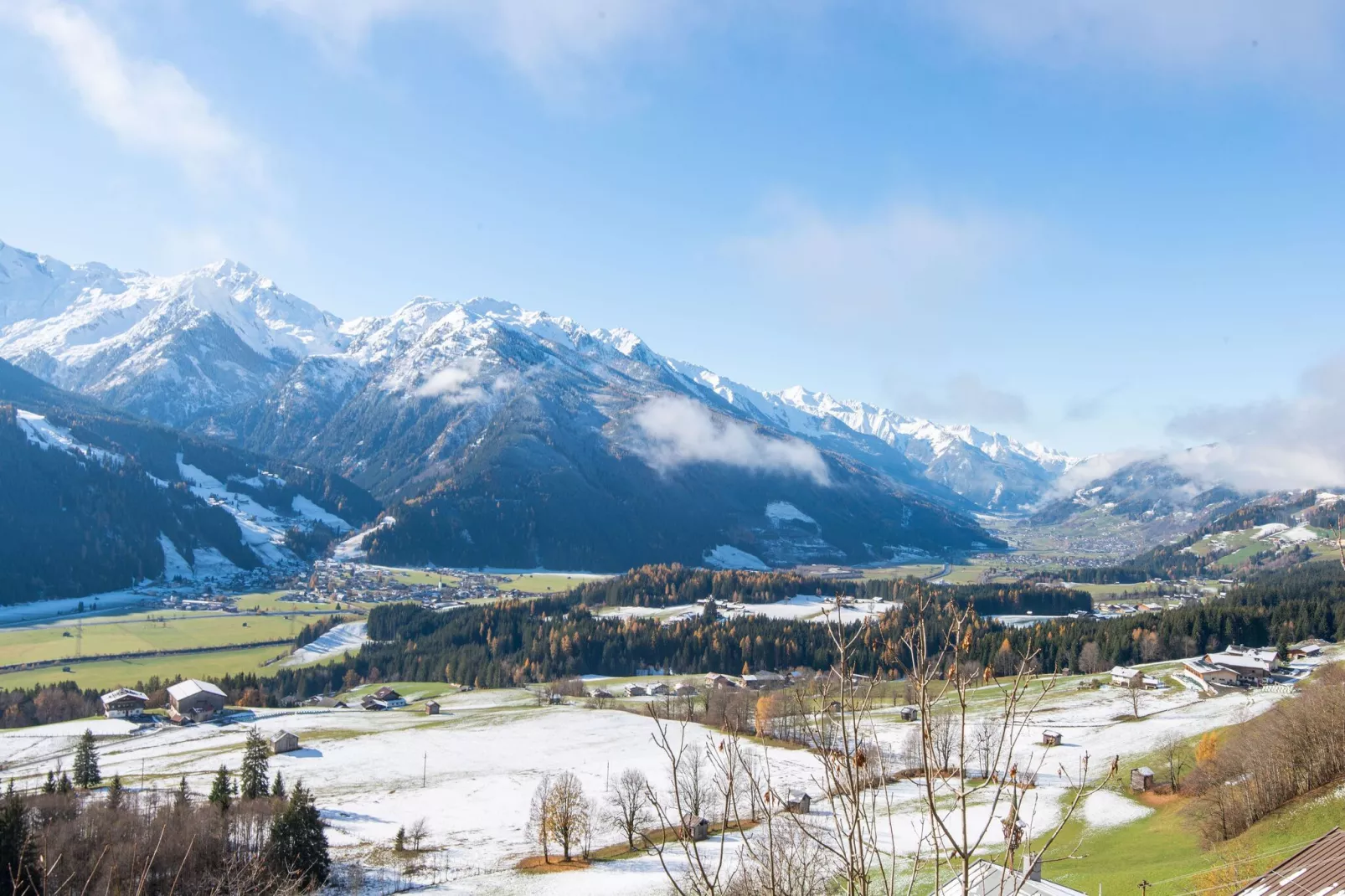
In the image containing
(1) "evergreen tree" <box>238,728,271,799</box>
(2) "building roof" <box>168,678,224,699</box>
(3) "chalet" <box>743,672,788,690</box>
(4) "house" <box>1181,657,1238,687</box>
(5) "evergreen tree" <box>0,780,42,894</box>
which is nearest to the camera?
(5) "evergreen tree" <box>0,780,42,894</box>

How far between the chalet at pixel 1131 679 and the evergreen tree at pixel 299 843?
270ft

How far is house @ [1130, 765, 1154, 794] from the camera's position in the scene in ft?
193

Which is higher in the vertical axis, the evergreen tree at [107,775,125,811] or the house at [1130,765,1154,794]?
the evergreen tree at [107,775,125,811]

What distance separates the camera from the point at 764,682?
116938 millimetres

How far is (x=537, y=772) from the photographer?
7688 cm

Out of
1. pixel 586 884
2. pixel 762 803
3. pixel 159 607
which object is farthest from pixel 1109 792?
pixel 159 607

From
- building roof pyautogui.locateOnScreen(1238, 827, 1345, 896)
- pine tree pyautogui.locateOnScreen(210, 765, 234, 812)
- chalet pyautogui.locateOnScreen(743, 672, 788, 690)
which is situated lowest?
chalet pyautogui.locateOnScreen(743, 672, 788, 690)

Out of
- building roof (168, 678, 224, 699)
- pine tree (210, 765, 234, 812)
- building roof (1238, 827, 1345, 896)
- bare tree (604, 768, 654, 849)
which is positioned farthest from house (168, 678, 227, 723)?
building roof (1238, 827, 1345, 896)

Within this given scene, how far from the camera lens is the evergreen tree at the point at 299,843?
47.2 metres

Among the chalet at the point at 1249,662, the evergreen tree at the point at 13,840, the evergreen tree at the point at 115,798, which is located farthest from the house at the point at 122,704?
the chalet at the point at 1249,662

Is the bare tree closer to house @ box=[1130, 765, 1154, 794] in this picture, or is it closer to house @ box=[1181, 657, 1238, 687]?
house @ box=[1130, 765, 1154, 794]

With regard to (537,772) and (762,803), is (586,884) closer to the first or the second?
(537,772)

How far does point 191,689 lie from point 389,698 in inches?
957

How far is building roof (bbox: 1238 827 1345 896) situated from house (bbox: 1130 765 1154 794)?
36.1 m
